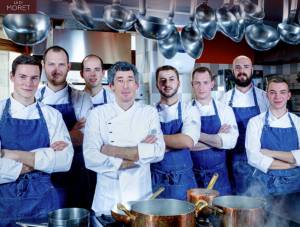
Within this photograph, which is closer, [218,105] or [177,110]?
[177,110]

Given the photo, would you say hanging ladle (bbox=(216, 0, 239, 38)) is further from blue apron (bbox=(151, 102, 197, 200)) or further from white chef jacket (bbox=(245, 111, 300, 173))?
blue apron (bbox=(151, 102, 197, 200))

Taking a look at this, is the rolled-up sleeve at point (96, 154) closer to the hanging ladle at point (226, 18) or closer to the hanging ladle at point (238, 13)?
the hanging ladle at point (226, 18)

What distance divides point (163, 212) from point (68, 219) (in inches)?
11.7

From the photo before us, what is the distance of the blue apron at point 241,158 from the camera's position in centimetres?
269

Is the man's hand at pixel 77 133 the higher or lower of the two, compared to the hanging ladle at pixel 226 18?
lower

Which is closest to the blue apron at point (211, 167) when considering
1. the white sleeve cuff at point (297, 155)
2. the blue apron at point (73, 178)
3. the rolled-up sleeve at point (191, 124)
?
the rolled-up sleeve at point (191, 124)

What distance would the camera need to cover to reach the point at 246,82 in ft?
9.61

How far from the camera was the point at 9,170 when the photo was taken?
1.75 metres

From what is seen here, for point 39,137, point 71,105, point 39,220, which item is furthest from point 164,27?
point 39,220

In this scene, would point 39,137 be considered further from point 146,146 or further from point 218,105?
point 218,105

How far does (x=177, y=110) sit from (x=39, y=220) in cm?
137

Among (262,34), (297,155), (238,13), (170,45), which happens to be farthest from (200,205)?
(170,45)

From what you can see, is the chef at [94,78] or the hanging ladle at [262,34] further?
the hanging ladle at [262,34]

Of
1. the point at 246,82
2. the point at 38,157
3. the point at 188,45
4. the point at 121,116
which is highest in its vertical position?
the point at 188,45
